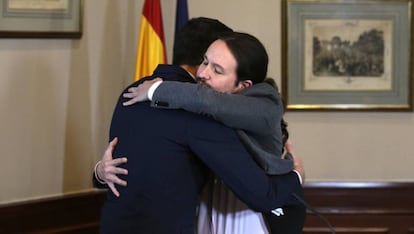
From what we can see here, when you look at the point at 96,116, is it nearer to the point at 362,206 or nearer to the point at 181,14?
the point at 181,14

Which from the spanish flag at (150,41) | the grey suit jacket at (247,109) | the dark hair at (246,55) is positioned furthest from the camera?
the spanish flag at (150,41)

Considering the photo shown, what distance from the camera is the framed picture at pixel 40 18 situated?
260cm

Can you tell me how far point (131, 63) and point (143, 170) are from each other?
1.64 m

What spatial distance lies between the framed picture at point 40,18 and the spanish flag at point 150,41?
0.98ft

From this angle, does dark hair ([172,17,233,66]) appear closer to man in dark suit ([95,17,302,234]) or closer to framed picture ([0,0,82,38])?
man in dark suit ([95,17,302,234])

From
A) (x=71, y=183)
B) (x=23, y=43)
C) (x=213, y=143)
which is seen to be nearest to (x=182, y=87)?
(x=213, y=143)

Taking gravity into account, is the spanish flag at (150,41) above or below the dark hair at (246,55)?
above

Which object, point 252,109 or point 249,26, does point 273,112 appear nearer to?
point 252,109

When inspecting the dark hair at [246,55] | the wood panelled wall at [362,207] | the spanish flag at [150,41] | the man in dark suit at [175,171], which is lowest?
the wood panelled wall at [362,207]

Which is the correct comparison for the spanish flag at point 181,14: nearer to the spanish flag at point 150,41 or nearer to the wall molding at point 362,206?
the spanish flag at point 150,41

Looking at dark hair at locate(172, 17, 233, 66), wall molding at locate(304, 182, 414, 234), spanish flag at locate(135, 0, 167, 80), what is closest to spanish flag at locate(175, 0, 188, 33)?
spanish flag at locate(135, 0, 167, 80)

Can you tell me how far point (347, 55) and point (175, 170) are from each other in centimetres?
188

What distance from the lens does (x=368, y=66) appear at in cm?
331

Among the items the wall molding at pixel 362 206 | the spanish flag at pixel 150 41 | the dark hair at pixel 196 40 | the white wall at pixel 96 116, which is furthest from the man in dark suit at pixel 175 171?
the wall molding at pixel 362 206
